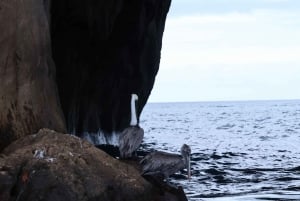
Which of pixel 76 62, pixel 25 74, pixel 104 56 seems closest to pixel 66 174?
pixel 25 74

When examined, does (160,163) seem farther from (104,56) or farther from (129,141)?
(104,56)

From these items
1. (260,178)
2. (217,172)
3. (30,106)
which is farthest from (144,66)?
(30,106)

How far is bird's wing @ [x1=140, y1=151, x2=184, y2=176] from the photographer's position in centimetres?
1059

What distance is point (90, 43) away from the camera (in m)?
27.7

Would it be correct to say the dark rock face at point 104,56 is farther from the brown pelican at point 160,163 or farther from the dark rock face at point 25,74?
the brown pelican at point 160,163

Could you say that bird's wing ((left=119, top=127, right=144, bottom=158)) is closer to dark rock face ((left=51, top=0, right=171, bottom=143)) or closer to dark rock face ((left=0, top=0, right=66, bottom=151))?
dark rock face ((left=0, top=0, right=66, bottom=151))

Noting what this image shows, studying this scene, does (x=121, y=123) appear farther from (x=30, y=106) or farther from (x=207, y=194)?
(x=30, y=106)

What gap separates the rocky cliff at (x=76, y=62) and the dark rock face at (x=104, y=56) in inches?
1.7

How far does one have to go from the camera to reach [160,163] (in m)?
10.8

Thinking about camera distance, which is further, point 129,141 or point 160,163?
point 129,141

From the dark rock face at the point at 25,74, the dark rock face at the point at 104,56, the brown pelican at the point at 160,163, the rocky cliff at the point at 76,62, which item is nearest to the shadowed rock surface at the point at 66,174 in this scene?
the brown pelican at the point at 160,163

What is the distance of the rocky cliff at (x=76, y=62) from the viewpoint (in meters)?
12.2

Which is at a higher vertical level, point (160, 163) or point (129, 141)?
point (129, 141)

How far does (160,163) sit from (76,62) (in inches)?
703
